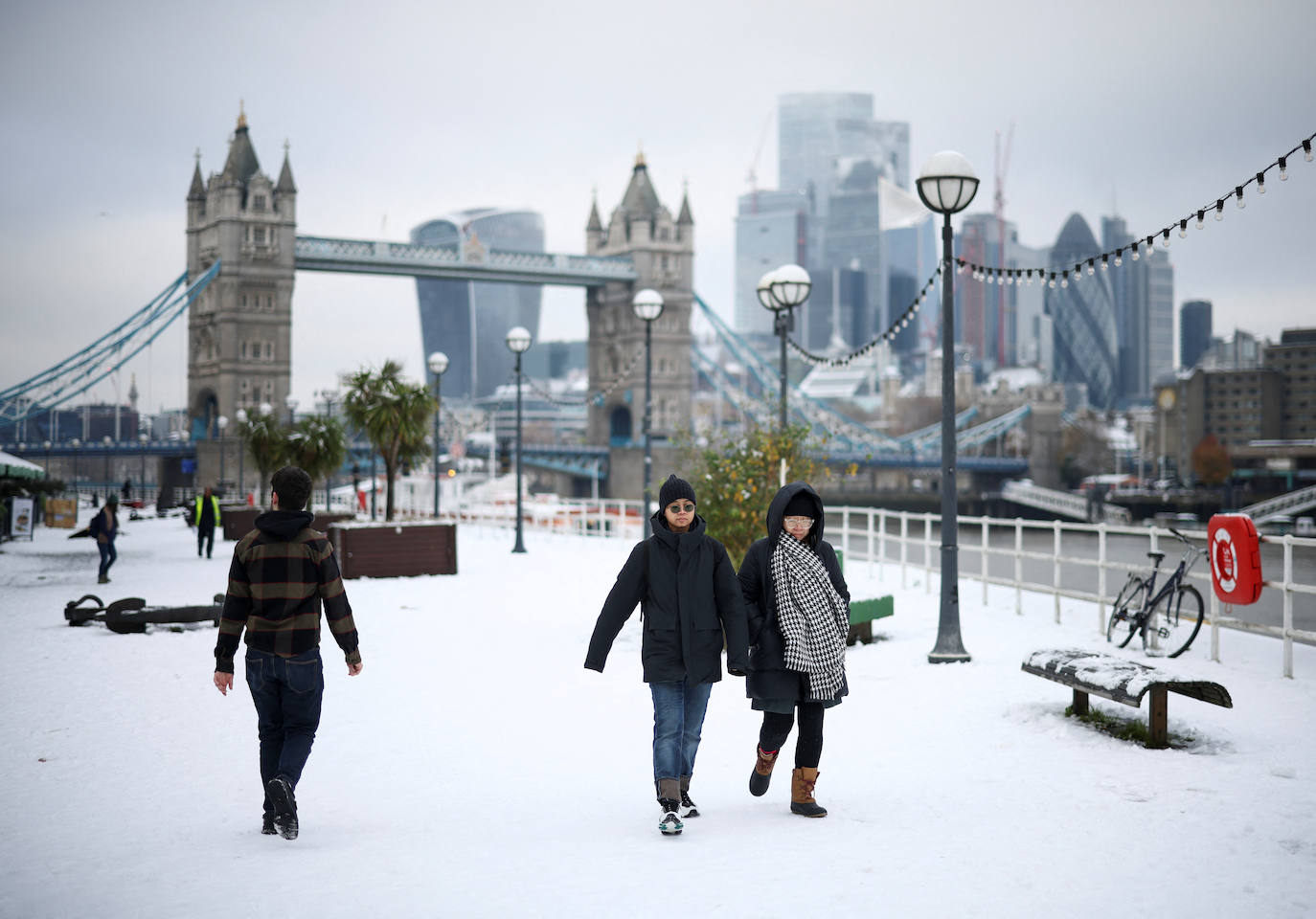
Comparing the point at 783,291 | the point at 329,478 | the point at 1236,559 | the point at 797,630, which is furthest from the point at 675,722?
the point at 329,478

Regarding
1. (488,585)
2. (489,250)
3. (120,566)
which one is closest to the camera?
(488,585)

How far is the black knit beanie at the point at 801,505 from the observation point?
5578mm

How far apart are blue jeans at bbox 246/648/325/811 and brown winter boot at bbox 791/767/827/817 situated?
216cm

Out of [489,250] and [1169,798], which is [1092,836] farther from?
[489,250]

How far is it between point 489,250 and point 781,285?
262ft

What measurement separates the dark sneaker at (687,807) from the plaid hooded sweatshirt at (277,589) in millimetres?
1739

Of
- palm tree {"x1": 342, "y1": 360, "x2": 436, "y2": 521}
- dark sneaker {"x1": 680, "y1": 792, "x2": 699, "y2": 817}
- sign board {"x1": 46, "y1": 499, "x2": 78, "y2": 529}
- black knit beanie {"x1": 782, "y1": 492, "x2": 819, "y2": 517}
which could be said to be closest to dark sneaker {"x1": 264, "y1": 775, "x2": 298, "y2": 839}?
dark sneaker {"x1": 680, "y1": 792, "x2": 699, "y2": 817}

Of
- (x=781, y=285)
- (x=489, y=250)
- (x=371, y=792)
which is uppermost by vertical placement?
(x=489, y=250)

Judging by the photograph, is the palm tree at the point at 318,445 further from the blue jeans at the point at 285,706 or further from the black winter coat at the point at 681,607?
the black winter coat at the point at 681,607

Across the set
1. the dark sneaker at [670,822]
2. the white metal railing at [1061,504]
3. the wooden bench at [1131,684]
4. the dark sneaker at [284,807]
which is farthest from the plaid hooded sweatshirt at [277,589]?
the white metal railing at [1061,504]

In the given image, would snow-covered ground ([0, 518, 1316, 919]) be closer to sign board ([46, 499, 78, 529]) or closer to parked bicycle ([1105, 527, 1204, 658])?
parked bicycle ([1105, 527, 1204, 658])

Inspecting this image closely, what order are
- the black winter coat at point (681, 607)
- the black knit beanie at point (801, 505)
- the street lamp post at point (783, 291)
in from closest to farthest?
the black winter coat at point (681, 607) < the black knit beanie at point (801, 505) < the street lamp post at point (783, 291)

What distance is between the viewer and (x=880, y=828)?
546cm

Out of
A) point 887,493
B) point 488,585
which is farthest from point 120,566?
point 887,493
